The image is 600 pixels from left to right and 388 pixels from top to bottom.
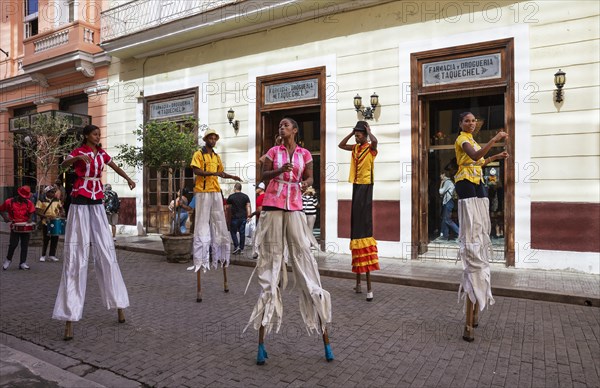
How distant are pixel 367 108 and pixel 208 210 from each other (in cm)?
480

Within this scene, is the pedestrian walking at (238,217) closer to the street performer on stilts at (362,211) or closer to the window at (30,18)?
the street performer on stilts at (362,211)

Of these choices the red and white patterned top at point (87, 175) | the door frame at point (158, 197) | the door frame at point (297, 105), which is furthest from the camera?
the door frame at point (158, 197)

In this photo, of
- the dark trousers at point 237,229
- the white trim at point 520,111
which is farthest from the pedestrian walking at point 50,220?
the white trim at point 520,111

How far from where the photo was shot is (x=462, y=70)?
8.79 m

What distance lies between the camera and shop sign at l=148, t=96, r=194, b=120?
12.9 meters

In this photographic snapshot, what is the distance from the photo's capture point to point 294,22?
427 inches

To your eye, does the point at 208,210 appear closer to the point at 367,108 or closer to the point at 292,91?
the point at 367,108

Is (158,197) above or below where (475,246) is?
above

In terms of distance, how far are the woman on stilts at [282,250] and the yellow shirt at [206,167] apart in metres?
2.64

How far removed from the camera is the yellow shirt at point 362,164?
20.1 feet

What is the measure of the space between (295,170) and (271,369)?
5.34ft

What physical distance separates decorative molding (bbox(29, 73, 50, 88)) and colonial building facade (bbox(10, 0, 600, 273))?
4.72 m

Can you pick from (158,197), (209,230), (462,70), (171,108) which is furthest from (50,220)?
(462,70)

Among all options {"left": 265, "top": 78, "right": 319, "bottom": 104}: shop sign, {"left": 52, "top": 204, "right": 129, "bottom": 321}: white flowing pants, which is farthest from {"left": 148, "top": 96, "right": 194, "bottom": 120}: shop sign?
{"left": 52, "top": 204, "right": 129, "bottom": 321}: white flowing pants
